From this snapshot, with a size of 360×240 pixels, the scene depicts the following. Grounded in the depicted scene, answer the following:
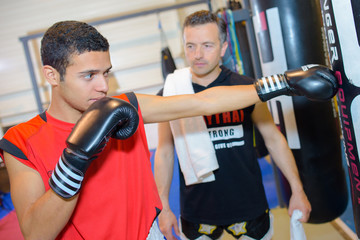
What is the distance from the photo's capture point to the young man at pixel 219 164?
1633 mm

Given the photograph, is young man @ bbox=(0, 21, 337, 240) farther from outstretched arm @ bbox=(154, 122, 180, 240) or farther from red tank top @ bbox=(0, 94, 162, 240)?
outstretched arm @ bbox=(154, 122, 180, 240)

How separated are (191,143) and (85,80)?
0.80 m

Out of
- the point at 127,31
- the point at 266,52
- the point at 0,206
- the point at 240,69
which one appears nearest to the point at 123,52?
the point at 127,31

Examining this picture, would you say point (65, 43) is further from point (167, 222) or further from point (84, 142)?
point (167, 222)

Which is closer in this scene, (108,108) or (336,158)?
(108,108)

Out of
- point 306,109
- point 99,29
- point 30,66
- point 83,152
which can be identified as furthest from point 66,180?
point 99,29

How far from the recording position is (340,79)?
1.15 meters

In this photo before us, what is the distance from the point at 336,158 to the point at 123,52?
5383 mm

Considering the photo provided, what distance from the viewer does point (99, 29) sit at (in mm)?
6578

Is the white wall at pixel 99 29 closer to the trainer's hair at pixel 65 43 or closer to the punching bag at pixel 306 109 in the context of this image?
the punching bag at pixel 306 109

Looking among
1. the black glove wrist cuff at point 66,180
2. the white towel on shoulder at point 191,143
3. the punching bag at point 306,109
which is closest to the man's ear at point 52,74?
the black glove wrist cuff at point 66,180

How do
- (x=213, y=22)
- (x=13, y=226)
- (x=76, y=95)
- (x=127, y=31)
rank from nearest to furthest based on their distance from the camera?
(x=76, y=95) → (x=213, y=22) → (x=13, y=226) → (x=127, y=31)

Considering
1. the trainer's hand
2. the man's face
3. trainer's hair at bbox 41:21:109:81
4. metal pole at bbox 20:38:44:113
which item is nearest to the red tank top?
the man's face

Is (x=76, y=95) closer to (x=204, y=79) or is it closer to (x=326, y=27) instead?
(x=204, y=79)
